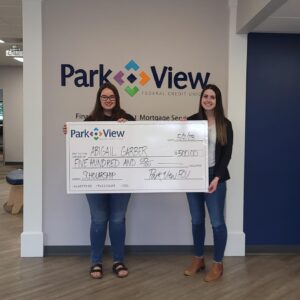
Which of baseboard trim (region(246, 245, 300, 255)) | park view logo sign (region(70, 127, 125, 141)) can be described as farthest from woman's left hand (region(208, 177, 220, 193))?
baseboard trim (region(246, 245, 300, 255))

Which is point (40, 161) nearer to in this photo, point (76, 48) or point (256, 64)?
point (76, 48)

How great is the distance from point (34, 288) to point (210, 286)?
4.41 ft

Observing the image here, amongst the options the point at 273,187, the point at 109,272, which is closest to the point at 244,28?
the point at 273,187

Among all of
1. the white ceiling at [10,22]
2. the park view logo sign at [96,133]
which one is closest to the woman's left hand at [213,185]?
the park view logo sign at [96,133]

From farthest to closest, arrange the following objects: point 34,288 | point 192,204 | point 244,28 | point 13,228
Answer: point 13,228, point 244,28, point 192,204, point 34,288

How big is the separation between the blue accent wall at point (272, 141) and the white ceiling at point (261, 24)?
212mm

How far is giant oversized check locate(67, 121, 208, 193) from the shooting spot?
3.15 metres

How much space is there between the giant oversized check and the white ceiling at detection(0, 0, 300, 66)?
42.0 inches

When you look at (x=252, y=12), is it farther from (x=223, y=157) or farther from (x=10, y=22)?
(x=10, y=22)

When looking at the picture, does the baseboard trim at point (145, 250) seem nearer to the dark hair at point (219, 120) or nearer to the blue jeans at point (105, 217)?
the blue jeans at point (105, 217)

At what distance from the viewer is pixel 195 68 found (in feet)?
12.2

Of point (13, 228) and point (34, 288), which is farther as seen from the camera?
point (13, 228)

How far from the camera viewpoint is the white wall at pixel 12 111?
451 inches

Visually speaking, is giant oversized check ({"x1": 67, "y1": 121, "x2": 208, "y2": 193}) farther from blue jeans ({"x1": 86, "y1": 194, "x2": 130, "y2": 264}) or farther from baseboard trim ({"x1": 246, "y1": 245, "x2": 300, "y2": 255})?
baseboard trim ({"x1": 246, "y1": 245, "x2": 300, "y2": 255})
